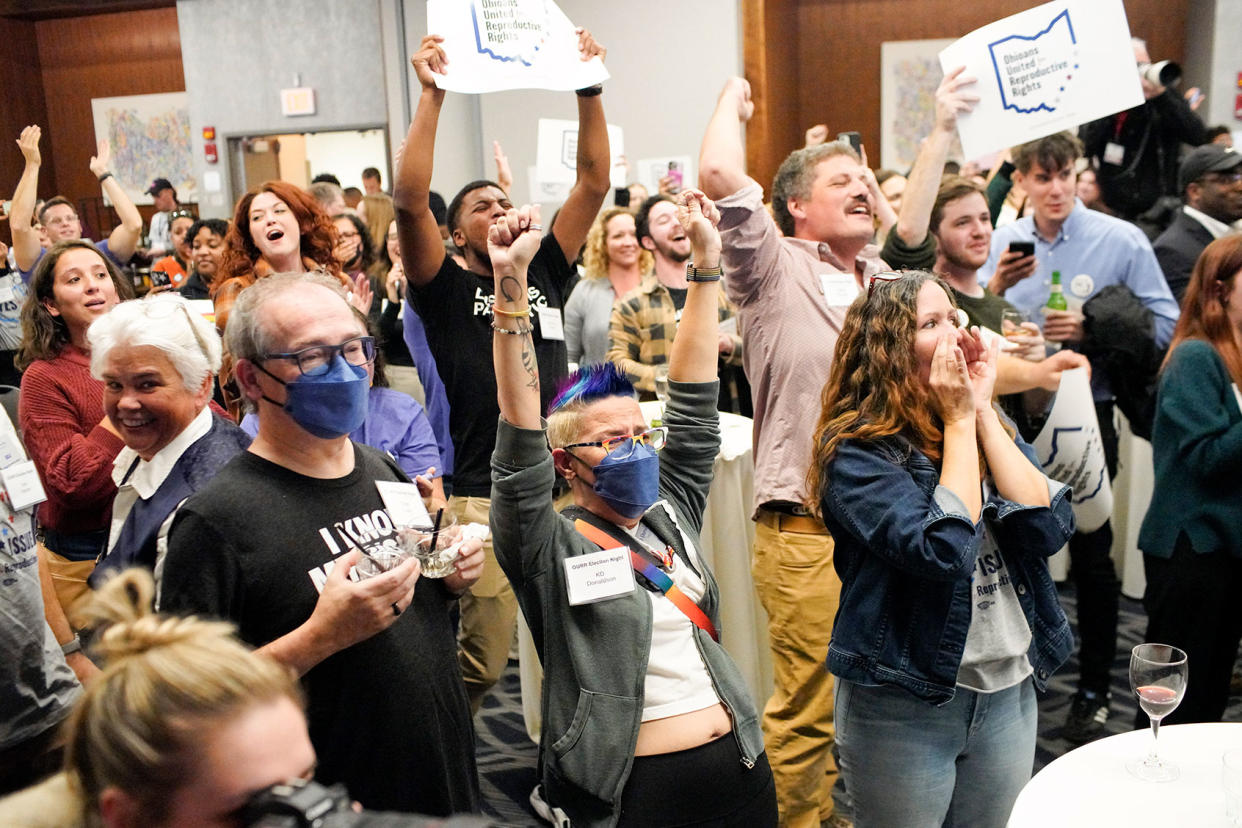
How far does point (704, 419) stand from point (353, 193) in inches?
331

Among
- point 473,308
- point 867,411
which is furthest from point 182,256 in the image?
point 867,411

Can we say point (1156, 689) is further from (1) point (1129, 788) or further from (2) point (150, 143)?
(2) point (150, 143)

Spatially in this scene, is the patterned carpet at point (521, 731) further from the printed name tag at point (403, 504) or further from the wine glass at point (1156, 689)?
the printed name tag at point (403, 504)

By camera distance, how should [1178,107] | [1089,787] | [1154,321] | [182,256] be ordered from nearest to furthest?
1. [1089,787]
2. [1154,321]
3. [1178,107]
4. [182,256]

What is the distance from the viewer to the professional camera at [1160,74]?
513 centimetres

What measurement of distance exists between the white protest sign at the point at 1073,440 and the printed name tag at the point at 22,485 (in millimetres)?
2454

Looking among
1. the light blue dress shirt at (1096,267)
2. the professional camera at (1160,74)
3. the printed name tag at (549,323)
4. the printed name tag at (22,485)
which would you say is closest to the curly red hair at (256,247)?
the printed name tag at (549,323)

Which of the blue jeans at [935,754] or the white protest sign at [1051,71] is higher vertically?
the white protest sign at [1051,71]

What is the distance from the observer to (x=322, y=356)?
162cm

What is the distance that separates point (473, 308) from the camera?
9.83 feet

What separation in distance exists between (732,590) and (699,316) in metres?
1.48

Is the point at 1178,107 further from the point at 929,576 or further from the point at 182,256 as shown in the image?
the point at 182,256

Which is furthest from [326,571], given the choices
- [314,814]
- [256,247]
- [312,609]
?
[256,247]

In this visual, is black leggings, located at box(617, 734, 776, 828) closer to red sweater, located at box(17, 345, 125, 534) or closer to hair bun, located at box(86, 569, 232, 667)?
hair bun, located at box(86, 569, 232, 667)
